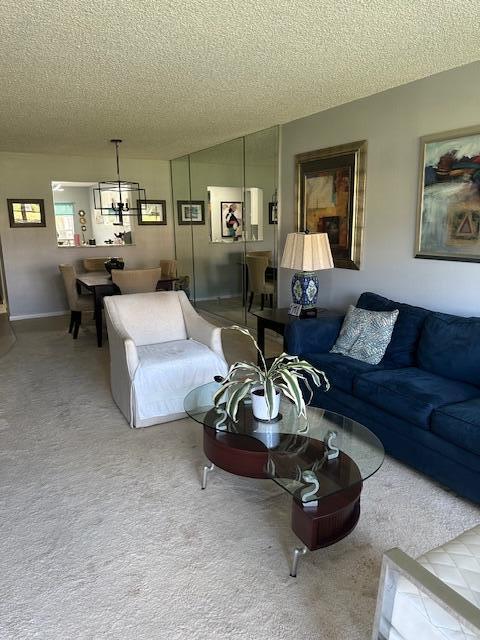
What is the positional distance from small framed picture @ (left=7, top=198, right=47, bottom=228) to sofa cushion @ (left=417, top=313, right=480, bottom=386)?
5.90 meters

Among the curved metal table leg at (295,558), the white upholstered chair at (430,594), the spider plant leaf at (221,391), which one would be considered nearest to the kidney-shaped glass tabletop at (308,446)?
the spider plant leaf at (221,391)

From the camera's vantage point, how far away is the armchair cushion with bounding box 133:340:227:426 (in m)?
3.18

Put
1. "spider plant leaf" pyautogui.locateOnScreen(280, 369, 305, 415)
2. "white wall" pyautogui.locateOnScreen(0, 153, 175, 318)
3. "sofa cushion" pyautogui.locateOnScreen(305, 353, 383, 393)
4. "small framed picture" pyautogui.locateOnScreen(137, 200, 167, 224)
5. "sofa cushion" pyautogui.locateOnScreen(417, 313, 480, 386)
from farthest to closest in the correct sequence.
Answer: "small framed picture" pyautogui.locateOnScreen(137, 200, 167, 224) → "white wall" pyautogui.locateOnScreen(0, 153, 175, 318) → "sofa cushion" pyautogui.locateOnScreen(305, 353, 383, 393) → "sofa cushion" pyautogui.locateOnScreen(417, 313, 480, 386) → "spider plant leaf" pyautogui.locateOnScreen(280, 369, 305, 415)

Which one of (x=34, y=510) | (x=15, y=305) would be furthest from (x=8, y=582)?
(x=15, y=305)

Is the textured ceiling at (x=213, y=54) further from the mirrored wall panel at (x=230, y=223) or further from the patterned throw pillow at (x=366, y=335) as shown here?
the patterned throw pillow at (x=366, y=335)

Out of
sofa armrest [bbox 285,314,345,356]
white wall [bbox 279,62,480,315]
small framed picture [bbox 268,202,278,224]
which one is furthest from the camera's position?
small framed picture [bbox 268,202,278,224]

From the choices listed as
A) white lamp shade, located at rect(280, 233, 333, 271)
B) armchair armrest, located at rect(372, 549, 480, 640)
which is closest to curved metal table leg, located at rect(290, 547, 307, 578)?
armchair armrest, located at rect(372, 549, 480, 640)

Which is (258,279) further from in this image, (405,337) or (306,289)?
(405,337)

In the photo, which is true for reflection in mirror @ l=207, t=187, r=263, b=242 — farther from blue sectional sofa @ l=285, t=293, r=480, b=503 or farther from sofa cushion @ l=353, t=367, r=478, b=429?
sofa cushion @ l=353, t=367, r=478, b=429

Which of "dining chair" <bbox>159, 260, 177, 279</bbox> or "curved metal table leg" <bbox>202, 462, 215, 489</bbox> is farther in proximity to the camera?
"dining chair" <bbox>159, 260, 177, 279</bbox>

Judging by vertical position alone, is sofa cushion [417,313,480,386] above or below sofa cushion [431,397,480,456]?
above

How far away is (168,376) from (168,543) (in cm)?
134

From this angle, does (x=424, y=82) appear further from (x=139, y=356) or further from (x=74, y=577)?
(x=74, y=577)

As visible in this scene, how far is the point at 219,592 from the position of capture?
1783 mm
